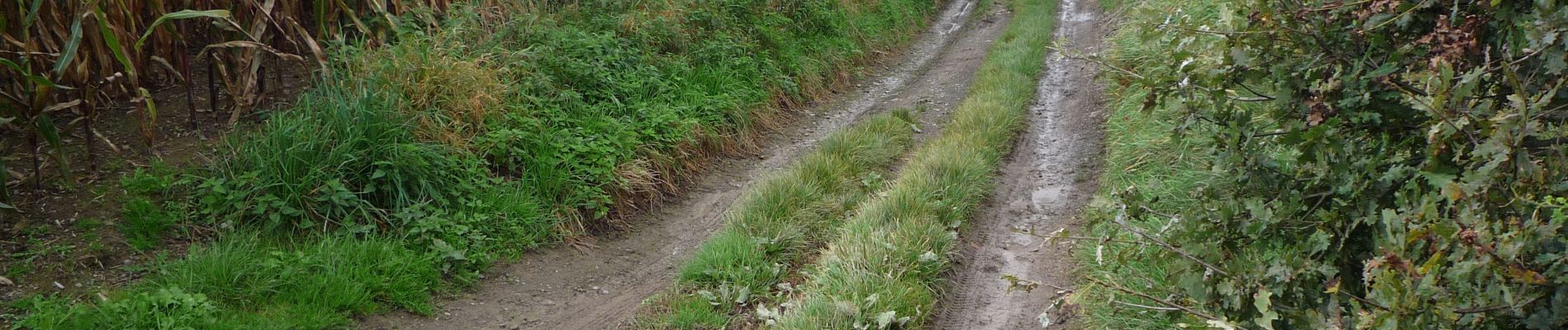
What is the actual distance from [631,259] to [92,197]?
9.35ft

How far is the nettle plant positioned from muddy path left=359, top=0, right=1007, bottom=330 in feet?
9.74

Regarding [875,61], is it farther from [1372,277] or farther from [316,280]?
[1372,277]

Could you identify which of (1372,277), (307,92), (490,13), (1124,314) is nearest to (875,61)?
(490,13)

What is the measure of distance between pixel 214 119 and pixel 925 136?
5.07 m

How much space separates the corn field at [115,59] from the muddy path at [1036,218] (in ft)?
13.9

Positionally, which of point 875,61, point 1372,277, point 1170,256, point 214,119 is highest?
point 1372,277

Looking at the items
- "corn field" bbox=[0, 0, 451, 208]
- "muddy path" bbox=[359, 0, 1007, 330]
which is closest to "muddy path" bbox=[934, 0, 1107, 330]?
"muddy path" bbox=[359, 0, 1007, 330]

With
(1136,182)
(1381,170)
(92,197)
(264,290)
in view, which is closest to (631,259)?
(264,290)

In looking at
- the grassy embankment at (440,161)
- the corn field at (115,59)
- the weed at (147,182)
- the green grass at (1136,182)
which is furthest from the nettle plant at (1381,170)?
the corn field at (115,59)

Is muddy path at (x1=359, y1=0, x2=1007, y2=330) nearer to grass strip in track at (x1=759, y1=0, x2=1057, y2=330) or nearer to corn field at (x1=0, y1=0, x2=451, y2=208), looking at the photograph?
grass strip in track at (x1=759, y1=0, x2=1057, y2=330)

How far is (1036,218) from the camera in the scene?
5863 mm

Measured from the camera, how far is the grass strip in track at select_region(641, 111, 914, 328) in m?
4.88

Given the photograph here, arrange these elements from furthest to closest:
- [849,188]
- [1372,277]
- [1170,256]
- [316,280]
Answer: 1. [849,188]
2. [316,280]
3. [1170,256]
4. [1372,277]

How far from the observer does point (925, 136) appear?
7766mm
